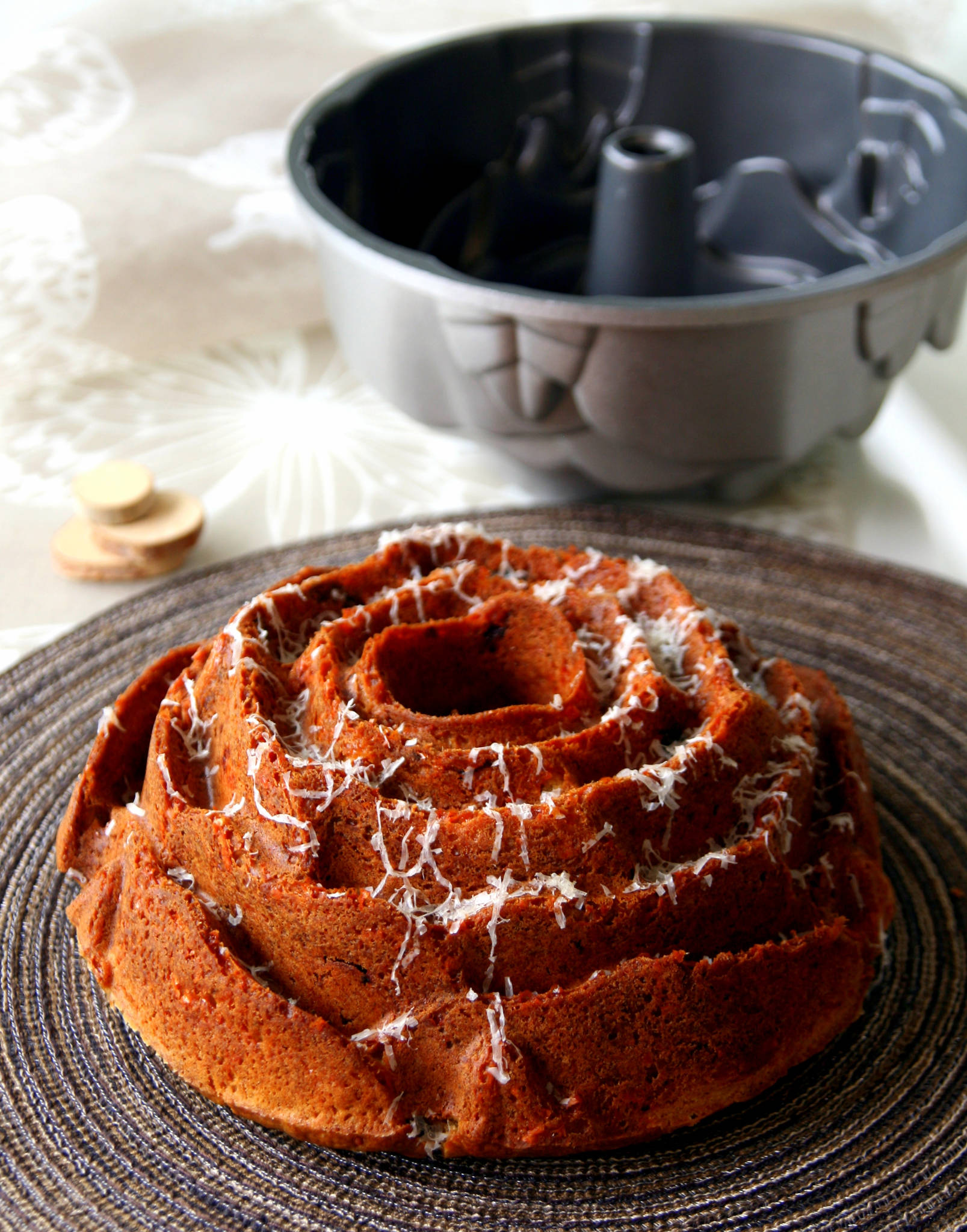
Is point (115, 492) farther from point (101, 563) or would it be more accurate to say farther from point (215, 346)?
point (215, 346)

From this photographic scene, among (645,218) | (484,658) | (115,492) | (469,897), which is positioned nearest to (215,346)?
(115,492)

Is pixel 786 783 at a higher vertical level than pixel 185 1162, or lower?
higher

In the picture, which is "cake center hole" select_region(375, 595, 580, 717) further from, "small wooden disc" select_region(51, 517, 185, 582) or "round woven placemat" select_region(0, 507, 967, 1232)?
"small wooden disc" select_region(51, 517, 185, 582)

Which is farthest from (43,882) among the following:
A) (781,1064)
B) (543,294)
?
(543,294)

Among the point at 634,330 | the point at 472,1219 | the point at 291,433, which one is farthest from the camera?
the point at 291,433

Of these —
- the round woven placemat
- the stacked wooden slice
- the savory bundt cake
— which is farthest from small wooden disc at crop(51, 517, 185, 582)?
the savory bundt cake

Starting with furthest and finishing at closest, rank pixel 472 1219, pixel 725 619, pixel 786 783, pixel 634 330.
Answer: pixel 634 330, pixel 725 619, pixel 786 783, pixel 472 1219

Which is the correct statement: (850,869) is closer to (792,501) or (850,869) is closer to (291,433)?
(792,501)

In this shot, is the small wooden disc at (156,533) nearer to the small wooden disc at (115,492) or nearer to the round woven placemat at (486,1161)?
the small wooden disc at (115,492)
